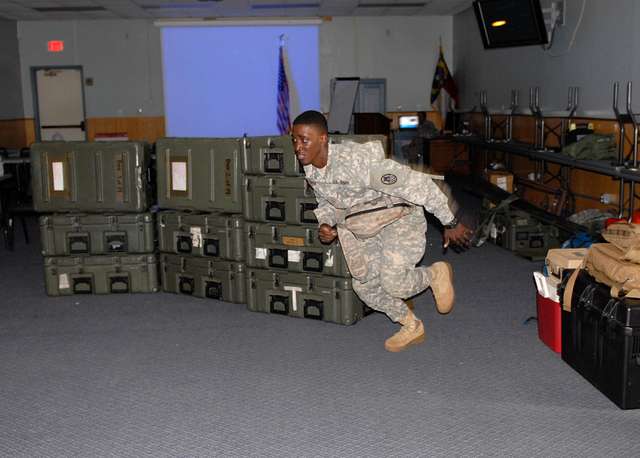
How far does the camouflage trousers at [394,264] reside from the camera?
3.71m

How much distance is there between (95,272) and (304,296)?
1810 millimetres

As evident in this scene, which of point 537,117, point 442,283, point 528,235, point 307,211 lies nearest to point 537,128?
point 537,117

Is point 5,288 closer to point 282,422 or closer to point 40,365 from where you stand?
point 40,365

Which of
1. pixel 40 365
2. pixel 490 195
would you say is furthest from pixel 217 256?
pixel 490 195

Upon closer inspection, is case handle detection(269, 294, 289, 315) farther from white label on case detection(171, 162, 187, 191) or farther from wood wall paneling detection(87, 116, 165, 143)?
wood wall paneling detection(87, 116, 165, 143)

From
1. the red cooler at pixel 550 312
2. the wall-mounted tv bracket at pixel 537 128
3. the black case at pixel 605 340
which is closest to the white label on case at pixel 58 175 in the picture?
the red cooler at pixel 550 312

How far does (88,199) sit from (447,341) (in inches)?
117

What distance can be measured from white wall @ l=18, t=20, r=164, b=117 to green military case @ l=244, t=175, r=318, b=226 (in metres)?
9.91

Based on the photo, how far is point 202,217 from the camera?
198 inches

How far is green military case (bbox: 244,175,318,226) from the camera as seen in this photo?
4.48 m

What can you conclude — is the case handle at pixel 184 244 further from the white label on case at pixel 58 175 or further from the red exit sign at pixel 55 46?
the red exit sign at pixel 55 46

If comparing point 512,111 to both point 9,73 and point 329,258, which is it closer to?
point 329,258

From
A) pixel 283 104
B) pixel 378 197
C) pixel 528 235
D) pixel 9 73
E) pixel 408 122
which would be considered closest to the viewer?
pixel 378 197

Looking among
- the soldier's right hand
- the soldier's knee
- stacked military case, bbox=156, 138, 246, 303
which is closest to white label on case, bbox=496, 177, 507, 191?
stacked military case, bbox=156, 138, 246, 303
